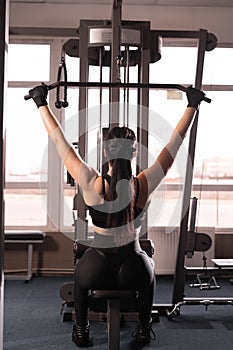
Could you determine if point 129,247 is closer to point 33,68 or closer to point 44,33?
point 44,33

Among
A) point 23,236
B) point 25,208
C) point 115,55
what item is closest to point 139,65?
point 115,55

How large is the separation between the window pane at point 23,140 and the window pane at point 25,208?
0.48ft

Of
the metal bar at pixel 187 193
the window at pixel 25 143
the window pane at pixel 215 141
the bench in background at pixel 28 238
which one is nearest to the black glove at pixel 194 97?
the metal bar at pixel 187 193

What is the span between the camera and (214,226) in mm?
5453

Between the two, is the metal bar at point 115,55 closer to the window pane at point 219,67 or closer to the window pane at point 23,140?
the window pane at point 23,140


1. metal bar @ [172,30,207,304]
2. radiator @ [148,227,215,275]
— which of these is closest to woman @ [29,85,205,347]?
metal bar @ [172,30,207,304]

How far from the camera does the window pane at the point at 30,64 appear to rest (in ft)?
17.8

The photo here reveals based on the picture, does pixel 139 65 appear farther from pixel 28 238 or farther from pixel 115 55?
pixel 28 238

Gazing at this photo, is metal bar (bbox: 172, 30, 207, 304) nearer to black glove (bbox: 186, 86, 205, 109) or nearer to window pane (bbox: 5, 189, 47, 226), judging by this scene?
black glove (bbox: 186, 86, 205, 109)

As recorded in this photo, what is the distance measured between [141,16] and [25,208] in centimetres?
233

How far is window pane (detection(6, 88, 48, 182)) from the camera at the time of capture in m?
5.48

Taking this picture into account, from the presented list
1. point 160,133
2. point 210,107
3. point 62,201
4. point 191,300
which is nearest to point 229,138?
point 210,107

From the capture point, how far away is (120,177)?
226 centimetres

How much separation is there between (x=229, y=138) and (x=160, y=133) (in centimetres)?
73
